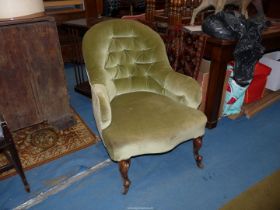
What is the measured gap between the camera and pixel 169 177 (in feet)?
5.52

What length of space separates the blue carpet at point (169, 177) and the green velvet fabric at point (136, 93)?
34 cm

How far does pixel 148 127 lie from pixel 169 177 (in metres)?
0.50

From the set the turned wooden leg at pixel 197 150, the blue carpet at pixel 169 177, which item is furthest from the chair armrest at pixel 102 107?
the turned wooden leg at pixel 197 150

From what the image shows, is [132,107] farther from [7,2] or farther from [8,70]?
[7,2]

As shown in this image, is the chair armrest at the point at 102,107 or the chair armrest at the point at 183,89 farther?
the chair armrest at the point at 183,89

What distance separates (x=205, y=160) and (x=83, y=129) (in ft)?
3.76

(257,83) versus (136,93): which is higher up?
(136,93)

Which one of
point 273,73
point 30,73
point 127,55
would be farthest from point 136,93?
point 273,73

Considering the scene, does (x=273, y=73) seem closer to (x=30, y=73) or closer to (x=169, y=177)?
(x=169, y=177)

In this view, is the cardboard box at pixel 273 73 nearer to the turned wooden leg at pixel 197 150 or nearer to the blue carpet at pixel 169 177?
the blue carpet at pixel 169 177

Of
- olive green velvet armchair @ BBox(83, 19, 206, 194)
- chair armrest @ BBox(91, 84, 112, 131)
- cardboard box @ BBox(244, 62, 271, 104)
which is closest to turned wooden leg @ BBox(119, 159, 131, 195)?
olive green velvet armchair @ BBox(83, 19, 206, 194)

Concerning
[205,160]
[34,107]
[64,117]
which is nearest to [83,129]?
[64,117]

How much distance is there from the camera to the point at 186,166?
178 centimetres

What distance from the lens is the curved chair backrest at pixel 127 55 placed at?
5.45 ft
